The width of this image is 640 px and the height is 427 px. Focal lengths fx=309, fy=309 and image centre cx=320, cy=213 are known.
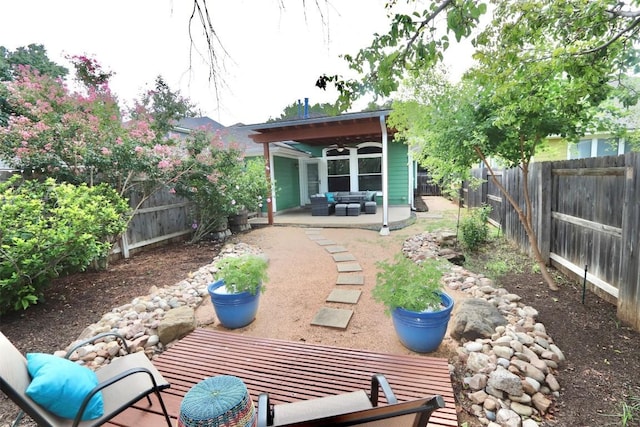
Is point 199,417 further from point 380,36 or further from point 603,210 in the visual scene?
point 603,210

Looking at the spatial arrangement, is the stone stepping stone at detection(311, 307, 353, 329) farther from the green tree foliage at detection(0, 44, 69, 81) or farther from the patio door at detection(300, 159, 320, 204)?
the green tree foliage at detection(0, 44, 69, 81)

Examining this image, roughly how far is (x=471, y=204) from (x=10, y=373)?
1148 cm

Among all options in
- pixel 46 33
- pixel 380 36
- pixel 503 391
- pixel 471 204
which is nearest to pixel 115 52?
pixel 46 33

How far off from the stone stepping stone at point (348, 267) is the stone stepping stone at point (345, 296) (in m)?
0.81

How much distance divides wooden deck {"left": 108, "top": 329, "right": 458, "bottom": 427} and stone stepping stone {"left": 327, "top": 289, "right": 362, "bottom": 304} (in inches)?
48.3

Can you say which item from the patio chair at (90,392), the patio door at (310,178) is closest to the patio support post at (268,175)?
the patio door at (310,178)

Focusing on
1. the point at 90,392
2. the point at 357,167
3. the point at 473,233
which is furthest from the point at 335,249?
the point at 357,167

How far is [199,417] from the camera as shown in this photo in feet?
4.78

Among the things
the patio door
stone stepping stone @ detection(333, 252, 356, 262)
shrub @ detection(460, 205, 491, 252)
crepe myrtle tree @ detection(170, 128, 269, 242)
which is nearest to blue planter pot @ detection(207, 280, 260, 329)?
stone stepping stone @ detection(333, 252, 356, 262)

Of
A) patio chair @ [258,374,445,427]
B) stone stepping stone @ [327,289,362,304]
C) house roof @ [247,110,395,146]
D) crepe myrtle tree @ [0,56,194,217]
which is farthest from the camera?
house roof @ [247,110,395,146]

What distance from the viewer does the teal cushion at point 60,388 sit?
148 centimetres

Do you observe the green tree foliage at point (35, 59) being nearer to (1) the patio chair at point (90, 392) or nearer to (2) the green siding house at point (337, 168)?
(2) the green siding house at point (337, 168)

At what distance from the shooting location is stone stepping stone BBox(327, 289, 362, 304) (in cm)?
397

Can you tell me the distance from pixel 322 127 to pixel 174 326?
6.31m
